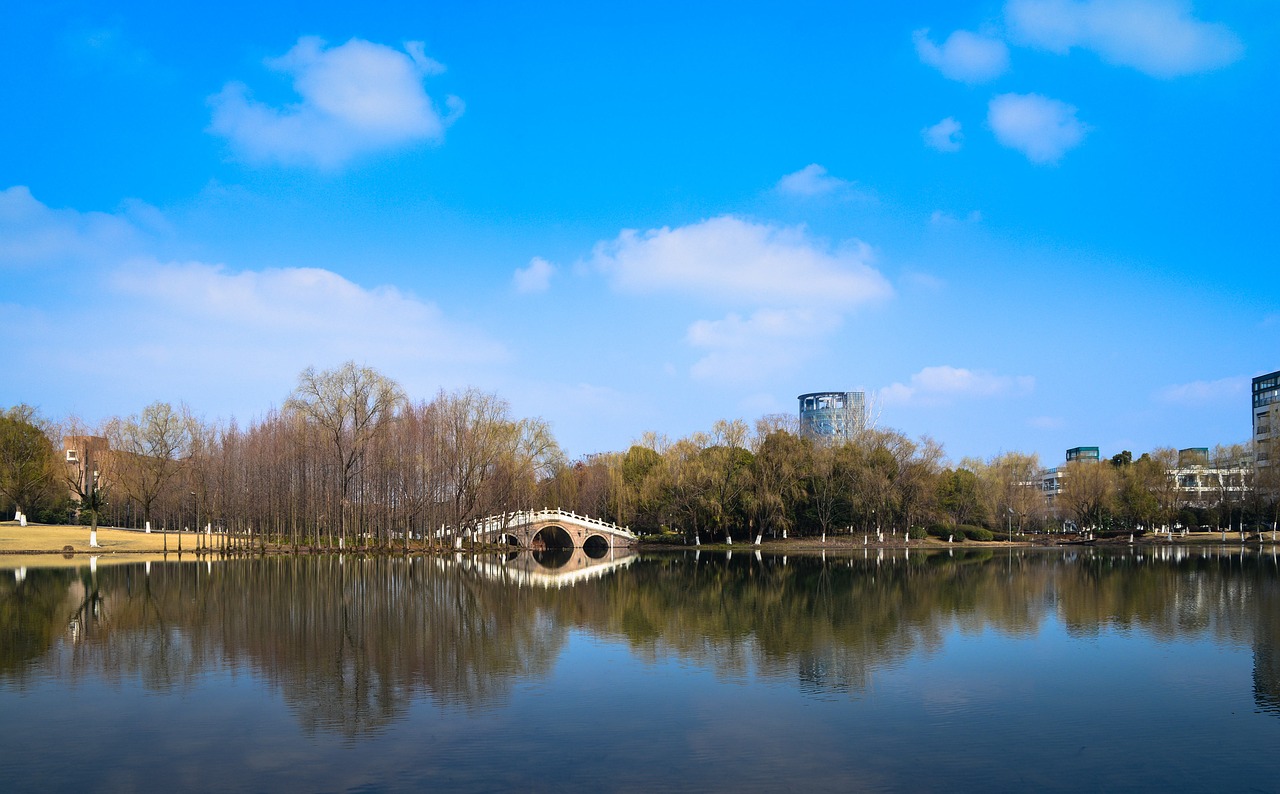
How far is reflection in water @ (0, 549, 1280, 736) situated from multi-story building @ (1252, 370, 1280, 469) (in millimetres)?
41322

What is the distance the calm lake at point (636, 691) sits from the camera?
9484mm

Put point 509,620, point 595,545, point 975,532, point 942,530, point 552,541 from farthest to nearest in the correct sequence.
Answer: point 975,532, point 942,530, point 552,541, point 595,545, point 509,620

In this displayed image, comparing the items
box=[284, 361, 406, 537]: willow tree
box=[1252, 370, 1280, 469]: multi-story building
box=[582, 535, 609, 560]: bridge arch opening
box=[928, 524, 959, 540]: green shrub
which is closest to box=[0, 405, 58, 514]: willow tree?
box=[284, 361, 406, 537]: willow tree

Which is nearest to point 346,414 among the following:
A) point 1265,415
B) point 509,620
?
point 509,620

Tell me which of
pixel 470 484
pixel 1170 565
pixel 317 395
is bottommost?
pixel 1170 565

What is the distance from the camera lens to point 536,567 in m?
43.8

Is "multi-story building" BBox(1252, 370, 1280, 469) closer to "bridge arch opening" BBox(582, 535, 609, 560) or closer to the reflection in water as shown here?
the reflection in water

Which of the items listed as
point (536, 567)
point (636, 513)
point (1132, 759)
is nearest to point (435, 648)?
point (1132, 759)

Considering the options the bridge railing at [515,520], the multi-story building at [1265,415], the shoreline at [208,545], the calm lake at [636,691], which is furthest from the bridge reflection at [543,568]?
the multi-story building at [1265,415]

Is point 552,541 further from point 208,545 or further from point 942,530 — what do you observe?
point 942,530

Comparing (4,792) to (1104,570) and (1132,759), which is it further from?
(1104,570)

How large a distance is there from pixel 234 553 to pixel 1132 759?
5044cm

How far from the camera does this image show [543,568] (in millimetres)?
43219

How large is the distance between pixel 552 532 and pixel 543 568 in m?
25.6
